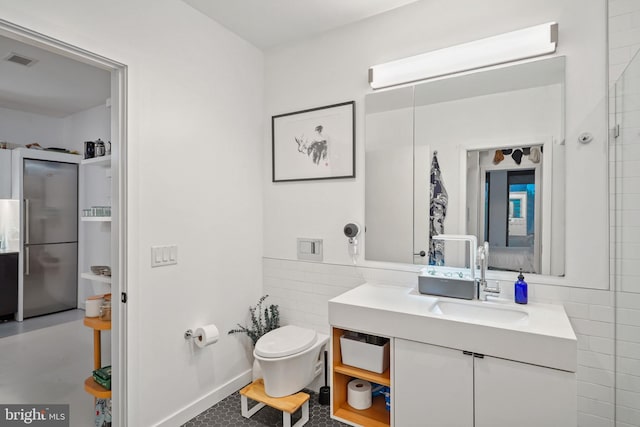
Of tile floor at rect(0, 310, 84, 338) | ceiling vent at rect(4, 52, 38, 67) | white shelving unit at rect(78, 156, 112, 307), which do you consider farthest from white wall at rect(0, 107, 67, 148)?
tile floor at rect(0, 310, 84, 338)

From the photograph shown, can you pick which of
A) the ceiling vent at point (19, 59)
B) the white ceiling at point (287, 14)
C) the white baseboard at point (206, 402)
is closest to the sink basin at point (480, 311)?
the white baseboard at point (206, 402)

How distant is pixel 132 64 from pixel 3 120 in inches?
153

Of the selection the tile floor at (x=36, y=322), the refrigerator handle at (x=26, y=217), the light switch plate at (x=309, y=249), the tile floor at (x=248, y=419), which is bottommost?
the tile floor at (x=36, y=322)

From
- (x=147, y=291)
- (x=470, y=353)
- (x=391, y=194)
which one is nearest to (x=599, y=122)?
(x=391, y=194)

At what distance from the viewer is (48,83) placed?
3.42 metres

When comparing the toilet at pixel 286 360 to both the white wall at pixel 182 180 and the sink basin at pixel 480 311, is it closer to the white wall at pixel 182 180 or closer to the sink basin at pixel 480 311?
the white wall at pixel 182 180

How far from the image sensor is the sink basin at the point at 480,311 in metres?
1.69

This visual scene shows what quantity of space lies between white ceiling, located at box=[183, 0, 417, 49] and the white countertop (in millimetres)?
1767

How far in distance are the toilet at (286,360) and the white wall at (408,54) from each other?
0.60m

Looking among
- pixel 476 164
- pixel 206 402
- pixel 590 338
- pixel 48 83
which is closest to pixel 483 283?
pixel 590 338

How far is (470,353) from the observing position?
150cm

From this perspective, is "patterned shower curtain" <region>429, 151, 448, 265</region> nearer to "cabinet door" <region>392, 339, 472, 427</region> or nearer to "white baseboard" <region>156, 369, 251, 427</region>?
"cabinet door" <region>392, 339, 472, 427</region>

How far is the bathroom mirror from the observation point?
177 cm

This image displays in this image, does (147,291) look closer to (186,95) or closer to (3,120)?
(186,95)
